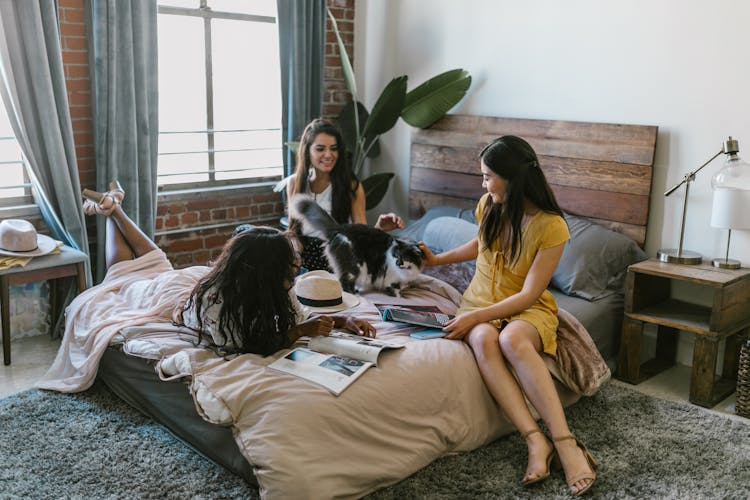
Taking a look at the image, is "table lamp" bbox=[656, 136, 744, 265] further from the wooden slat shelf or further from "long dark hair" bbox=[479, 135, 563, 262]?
"long dark hair" bbox=[479, 135, 563, 262]

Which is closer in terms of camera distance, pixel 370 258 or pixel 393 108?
pixel 370 258

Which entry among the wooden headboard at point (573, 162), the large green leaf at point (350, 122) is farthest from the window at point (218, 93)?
the wooden headboard at point (573, 162)

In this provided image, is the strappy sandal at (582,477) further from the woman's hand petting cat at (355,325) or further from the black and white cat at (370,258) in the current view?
the black and white cat at (370,258)

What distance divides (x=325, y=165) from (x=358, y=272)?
2.29 feet

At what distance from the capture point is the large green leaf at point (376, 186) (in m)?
4.57

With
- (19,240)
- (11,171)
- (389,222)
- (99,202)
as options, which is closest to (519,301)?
(389,222)

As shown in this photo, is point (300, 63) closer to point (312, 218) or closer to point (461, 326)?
point (312, 218)

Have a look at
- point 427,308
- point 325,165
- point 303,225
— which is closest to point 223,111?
point 325,165

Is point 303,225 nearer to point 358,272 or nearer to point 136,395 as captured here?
point 358,272

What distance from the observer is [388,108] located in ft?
13.9

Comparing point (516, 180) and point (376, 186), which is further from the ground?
point (516, 180)

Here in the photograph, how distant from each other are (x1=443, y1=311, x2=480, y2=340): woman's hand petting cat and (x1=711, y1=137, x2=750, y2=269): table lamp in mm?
1257

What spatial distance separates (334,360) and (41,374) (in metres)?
1.56

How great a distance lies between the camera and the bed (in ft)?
7.00
